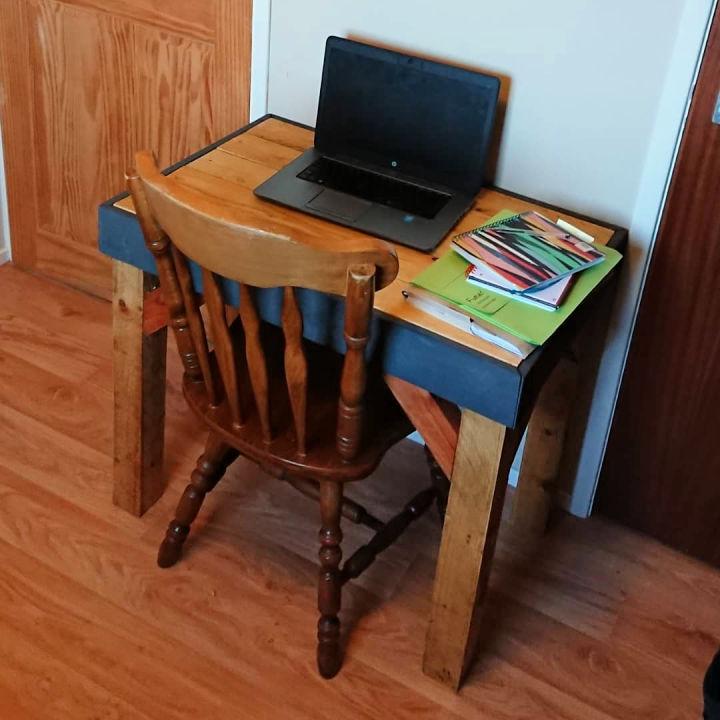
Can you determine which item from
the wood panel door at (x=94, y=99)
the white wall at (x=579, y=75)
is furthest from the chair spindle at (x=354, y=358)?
the wood panel door at (x=94, y=99)

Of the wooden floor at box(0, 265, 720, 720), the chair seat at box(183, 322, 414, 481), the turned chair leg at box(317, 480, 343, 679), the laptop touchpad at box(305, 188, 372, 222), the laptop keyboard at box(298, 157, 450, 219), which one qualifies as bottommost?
the wooden floor at box(0, 265, 720, 720)

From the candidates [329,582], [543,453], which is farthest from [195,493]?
[543,453]

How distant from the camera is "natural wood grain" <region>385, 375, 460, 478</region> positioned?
1503mm

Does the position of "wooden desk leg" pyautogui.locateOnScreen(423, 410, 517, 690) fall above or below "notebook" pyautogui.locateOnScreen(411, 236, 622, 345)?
below

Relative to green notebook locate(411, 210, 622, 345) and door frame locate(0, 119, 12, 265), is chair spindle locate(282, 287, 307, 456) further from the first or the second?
door frame locate(0, 119, 12, 265)

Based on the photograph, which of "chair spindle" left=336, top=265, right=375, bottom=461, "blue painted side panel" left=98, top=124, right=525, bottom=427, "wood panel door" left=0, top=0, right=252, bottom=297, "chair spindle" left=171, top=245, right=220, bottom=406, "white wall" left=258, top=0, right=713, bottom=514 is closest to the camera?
"chair spindle" left=336, top=265, right=375, bottom=461

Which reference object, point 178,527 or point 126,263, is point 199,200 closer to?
point 126,263

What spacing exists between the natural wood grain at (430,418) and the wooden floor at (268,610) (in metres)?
0.46

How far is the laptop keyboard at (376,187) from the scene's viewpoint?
1722 mm

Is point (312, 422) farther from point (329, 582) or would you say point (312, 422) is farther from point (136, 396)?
point (136, 396)

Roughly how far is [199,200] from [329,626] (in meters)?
0.77

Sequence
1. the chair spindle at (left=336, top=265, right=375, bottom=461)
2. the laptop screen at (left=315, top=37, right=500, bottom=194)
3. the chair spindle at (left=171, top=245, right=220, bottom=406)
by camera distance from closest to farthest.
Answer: the chair spindle at (left=336, top=265, right=375, bottom=461)
the chair spindle at (left=171, top=245, right=220, bottom=406)
the laptop screen at (left=315, top=37, right=500, bottom=194)

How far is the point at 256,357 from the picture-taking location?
1472 millimetres

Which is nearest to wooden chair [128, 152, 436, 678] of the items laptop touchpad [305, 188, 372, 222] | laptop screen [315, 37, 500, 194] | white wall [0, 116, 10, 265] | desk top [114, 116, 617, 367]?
desk top [114, 116, 617, 367]
